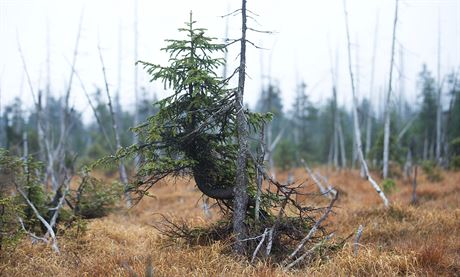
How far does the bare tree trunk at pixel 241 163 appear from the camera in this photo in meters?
6.02

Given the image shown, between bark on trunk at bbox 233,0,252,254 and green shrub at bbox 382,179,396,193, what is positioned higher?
bark on trunk at bbox 233,0,252,254

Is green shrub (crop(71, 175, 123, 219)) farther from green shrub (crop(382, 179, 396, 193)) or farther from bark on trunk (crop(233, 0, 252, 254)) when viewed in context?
green shrub (crop(382, 179, 396, 193))

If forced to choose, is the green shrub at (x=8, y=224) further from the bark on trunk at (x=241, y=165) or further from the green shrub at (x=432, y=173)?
the green shrub at (x=432, y=173)

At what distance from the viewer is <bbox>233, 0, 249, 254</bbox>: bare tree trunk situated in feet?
19.7

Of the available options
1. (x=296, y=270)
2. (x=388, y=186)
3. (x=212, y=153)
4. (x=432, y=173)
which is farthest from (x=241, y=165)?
(x=432, y=173)

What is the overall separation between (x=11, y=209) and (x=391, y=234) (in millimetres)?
6850

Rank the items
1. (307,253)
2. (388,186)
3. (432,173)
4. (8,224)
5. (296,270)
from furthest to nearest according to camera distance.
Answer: (432,173)
(388,186)
(8,224)
(307,253)
(296,270)

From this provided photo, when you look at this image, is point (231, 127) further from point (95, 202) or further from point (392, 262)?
point (95, 202)

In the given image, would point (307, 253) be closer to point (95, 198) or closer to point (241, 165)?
point (241, 165)

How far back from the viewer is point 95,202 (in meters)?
8.82

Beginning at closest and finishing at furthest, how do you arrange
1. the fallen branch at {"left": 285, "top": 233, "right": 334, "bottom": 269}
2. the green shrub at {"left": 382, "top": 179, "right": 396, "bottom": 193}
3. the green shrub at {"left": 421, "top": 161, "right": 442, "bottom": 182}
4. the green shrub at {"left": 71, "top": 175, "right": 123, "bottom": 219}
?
the fallen branch at {"left": 285, "top": 233, "right": 334, "bottom": 269}, the green shrub at {"left": 71, "top": 175, "right": 123, "bottom": 219}, the green shrub at {"left": 382, "top": 179, "right": 396, "bottom": 193}, the green shrub at {"left": 421, "top": 161, "right": 442, "bottom": 182}

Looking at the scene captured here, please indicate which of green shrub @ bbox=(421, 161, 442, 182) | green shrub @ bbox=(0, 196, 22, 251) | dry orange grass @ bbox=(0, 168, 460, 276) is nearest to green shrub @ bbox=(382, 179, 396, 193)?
dry orange grass @ bbox=(0, 168, 460, 276)

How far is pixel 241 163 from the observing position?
19.9 ft

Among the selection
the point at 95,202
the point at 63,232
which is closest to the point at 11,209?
the point at 63,232
